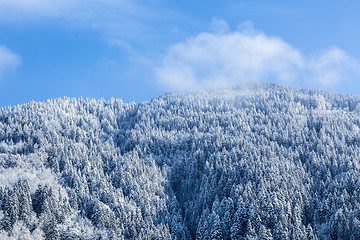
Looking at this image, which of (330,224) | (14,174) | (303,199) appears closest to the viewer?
(330,224)

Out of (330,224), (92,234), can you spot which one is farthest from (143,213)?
(330,224)

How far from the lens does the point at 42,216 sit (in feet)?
539

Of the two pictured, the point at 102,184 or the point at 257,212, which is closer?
the point at 257,212

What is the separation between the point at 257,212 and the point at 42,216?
8292 cm

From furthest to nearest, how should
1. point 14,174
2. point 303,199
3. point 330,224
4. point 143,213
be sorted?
point 14,174, point 143,213, point 303,199, point 330,224

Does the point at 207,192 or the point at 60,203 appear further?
the point at 207,192

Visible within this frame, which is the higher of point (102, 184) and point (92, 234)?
point (102, 184)

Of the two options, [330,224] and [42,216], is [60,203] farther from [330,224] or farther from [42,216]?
[330,224]

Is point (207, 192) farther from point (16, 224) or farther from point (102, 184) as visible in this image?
point (16, 224)

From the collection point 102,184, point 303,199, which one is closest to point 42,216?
point 102,184

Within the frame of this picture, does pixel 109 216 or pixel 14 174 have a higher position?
pixel 14 174

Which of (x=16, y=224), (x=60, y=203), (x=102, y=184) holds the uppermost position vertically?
(x=102, y=184)

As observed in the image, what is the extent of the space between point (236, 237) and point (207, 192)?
129ft

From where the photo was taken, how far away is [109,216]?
174 metres
